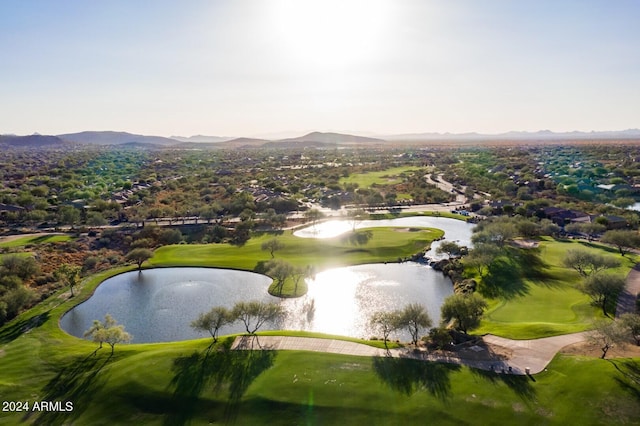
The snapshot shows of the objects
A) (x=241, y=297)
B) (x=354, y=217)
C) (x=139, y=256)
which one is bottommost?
(x=241, y=297)

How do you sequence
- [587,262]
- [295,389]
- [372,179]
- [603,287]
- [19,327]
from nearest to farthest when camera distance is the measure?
[295,389]
[603,287]
[19,327]
[587,262]
[372,179]

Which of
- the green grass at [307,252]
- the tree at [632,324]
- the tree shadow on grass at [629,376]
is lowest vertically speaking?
the green grass at [307,252]

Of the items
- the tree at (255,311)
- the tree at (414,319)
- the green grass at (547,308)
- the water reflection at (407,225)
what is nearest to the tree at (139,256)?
the water reflection at (407,225)

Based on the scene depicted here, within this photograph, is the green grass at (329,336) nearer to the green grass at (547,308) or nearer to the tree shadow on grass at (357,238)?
the green grass at (547,308)

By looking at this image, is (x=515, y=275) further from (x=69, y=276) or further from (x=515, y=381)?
(x=69, y=276)

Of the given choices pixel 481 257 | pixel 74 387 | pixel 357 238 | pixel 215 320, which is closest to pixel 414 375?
pixel 215 320

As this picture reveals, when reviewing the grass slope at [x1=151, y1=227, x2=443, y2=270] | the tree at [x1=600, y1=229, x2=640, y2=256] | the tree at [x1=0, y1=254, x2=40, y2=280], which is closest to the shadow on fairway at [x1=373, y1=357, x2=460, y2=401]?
the grass slope at [x1=151, y1=227, x2=443, y2=270]

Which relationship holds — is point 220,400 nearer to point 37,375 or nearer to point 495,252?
point 37,375
